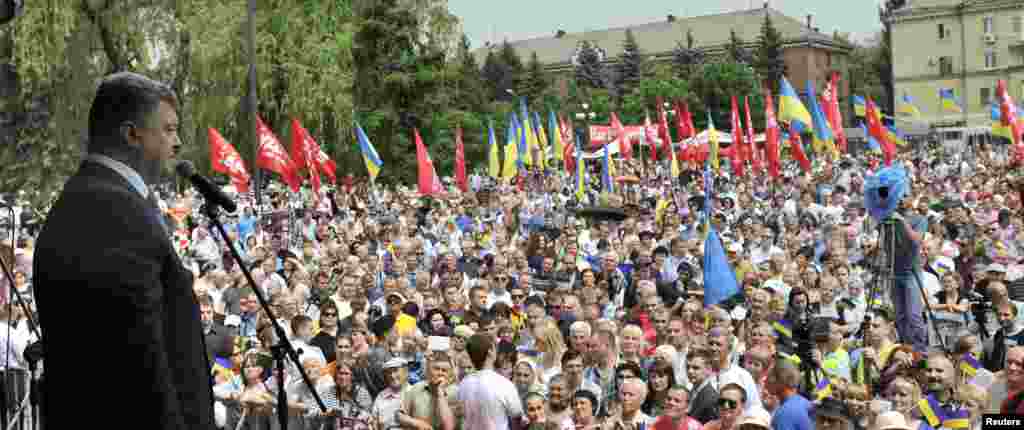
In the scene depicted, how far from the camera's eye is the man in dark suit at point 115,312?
2484 millimetres

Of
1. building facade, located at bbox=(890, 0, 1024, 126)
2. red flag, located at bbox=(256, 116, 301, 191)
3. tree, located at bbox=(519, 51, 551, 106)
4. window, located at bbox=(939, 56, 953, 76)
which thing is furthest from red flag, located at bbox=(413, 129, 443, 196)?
window, located at bbox=(939, 56, 953, 76)

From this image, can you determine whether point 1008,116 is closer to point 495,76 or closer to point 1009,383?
point 1009,383

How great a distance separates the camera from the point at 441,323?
33.3 feet

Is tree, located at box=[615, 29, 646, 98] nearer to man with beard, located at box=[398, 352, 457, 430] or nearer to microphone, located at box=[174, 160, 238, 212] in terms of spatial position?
man with beard, located at box=[398, 352, 457, 430]

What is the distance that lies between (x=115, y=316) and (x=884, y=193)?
9.21m

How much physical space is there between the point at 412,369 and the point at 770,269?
15.4 feet

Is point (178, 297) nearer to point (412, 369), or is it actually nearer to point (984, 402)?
point (984, 402)

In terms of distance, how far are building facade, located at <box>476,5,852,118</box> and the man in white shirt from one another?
99.3 m

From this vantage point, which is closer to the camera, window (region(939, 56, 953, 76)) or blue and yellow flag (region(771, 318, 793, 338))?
blue and yellow flag (region(771, 318, 793, 338))

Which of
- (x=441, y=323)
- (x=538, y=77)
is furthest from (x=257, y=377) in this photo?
(x=538, y=77)

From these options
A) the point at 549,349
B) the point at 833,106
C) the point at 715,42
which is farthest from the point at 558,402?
the point at 715,42

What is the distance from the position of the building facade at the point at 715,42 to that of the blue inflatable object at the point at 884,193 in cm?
9512

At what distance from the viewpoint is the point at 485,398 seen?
7168 millimetres

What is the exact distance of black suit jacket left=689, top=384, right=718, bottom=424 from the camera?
732cm
